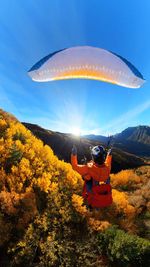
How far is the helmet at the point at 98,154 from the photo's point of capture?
498 inches

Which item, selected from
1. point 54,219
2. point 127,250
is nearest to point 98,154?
point 127,250

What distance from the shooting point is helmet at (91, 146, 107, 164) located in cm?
1266

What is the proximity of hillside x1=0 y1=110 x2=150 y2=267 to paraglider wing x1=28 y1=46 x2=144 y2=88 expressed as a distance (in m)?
27.8

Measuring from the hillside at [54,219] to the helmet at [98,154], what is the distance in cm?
2778

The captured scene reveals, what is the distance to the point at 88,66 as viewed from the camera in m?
15.7

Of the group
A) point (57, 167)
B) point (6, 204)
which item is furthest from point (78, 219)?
point (57, 167)

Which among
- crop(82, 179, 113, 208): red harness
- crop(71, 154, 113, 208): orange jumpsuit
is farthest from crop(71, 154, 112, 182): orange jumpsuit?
crop(82, 179, 113, 208): red harness

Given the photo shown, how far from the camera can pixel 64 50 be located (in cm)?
1516

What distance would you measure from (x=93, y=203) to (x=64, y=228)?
3670 centimetres

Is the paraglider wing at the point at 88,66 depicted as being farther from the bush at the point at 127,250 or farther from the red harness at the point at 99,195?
the bush at the point at 127,250

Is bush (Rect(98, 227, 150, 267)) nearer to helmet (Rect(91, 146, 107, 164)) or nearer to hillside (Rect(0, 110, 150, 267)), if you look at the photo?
hillside (Rect(0, 110, 150, 267))

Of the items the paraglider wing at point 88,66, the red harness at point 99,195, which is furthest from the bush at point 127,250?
the paraglider wing at point 88,66

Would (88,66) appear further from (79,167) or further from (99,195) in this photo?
(99,195)

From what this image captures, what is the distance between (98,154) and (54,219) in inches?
1483
